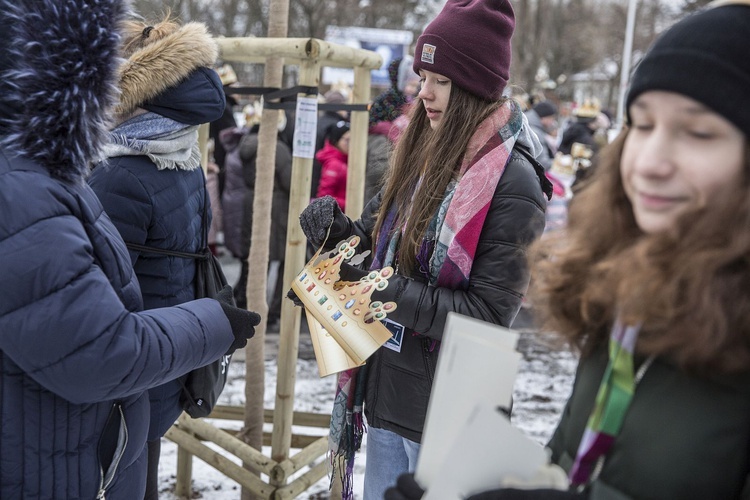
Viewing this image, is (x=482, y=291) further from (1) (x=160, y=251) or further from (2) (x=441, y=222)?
(1) (x=160, y=251)

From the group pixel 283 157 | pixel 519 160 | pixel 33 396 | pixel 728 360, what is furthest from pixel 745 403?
pixel 283 157

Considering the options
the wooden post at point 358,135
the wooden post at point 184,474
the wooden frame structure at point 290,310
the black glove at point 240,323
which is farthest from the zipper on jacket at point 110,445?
the wooden post at point 184,474

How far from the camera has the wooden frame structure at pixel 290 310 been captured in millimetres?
2627

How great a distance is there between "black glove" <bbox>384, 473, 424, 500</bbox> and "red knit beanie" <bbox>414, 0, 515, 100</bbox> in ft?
4.18

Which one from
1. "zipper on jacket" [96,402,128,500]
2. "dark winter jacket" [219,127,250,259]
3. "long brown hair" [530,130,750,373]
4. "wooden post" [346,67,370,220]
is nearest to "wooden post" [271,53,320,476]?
"wooden post" [346,67,370,220]

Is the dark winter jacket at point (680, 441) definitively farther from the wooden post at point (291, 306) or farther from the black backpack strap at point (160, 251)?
the wooden post at point (291, 306)

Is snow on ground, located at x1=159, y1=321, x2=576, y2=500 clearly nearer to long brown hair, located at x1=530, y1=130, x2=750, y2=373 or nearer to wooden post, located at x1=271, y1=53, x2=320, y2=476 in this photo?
wooden post, located at x1=271, y1=53, x2=320, y2=476

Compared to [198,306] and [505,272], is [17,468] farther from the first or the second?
[505,272]

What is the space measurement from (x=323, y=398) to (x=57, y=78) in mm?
3392

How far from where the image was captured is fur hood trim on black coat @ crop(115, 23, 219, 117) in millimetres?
2088

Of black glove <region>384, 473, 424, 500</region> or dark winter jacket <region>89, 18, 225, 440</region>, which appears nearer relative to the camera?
black glove <region>384, 473, 424, 500</region>

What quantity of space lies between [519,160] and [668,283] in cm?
107

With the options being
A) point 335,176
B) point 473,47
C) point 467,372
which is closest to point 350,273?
point 473,47

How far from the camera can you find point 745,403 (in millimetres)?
928
